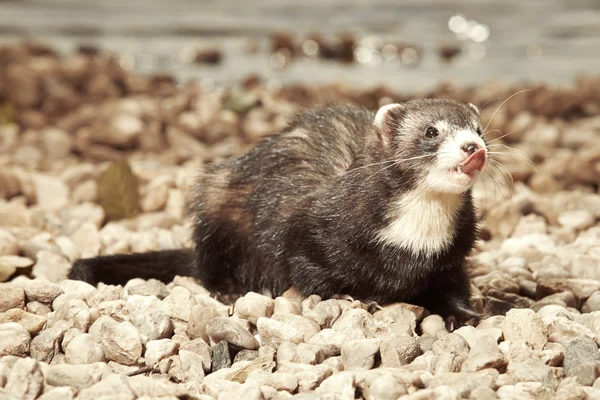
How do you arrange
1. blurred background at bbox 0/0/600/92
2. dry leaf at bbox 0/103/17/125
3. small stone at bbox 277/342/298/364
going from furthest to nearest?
blurred background at bbox 0/0/600/92 → dry leaf at bbox 0/103/17/125 → small stone at bbox 277/342/298/364

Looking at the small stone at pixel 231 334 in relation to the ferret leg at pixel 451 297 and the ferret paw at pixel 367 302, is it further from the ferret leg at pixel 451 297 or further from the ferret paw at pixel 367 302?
the ferret leg at pixel 451 297

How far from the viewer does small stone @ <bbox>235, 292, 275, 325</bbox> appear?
11.9 ft

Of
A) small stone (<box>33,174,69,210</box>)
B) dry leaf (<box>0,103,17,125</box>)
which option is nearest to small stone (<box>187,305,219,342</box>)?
small stone (<box>33,174,69,210</box>)

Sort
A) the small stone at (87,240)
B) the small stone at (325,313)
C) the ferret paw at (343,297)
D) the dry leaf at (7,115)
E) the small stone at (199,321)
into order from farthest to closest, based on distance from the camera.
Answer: the dry leaf at (7,115) < the small stone at (87,240) < the ferret paw at (343,297) < the small stone at (325,313) < the small stone at (199,321)

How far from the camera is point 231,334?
11.2ft

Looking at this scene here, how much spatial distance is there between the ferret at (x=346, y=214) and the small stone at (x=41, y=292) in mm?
320

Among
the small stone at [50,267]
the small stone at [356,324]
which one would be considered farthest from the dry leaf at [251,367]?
the small stone at [50,267]

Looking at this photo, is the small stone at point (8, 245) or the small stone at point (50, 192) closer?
the small stone at point (8, 245)

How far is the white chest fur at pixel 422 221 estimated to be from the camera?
3.64m

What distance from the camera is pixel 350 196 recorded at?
3.81 meters

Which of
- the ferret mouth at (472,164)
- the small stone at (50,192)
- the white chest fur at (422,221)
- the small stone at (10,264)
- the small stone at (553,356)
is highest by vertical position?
the ferret mouth at (472,164)

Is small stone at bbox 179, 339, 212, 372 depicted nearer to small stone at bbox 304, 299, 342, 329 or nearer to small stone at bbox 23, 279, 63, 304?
small stone at bbox 304, 299, 342, 329

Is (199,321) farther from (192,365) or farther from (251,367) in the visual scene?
(251,367)

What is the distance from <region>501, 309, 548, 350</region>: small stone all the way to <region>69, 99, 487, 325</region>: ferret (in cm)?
34
